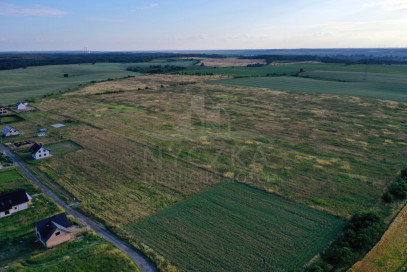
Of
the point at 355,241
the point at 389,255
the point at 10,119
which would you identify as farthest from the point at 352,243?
the point at 10,119

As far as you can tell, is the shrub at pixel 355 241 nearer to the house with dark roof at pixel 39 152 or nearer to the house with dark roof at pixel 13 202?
the house with dark roof at pixel 13 202

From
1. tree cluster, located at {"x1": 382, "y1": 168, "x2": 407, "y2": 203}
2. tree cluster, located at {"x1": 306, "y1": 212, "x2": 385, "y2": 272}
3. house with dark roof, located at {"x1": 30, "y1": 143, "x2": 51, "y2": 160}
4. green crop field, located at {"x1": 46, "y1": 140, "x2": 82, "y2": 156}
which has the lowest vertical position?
tree cluster, located at {"x1": 306, "y1": 212, "x2": 385, "y2": 272}

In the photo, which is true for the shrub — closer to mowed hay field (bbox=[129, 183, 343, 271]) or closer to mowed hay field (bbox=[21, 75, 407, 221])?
mowed hay field (bbox=[129, 183, 343, 271])

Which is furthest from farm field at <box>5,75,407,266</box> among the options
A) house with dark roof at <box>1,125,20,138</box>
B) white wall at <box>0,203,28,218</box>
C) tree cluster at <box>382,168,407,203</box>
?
white wall at <box>0,203,28,218</box>

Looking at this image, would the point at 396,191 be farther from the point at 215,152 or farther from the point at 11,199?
the point at 11,199

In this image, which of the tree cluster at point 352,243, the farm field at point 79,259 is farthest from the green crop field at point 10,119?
the tree cluster at point 352,243
